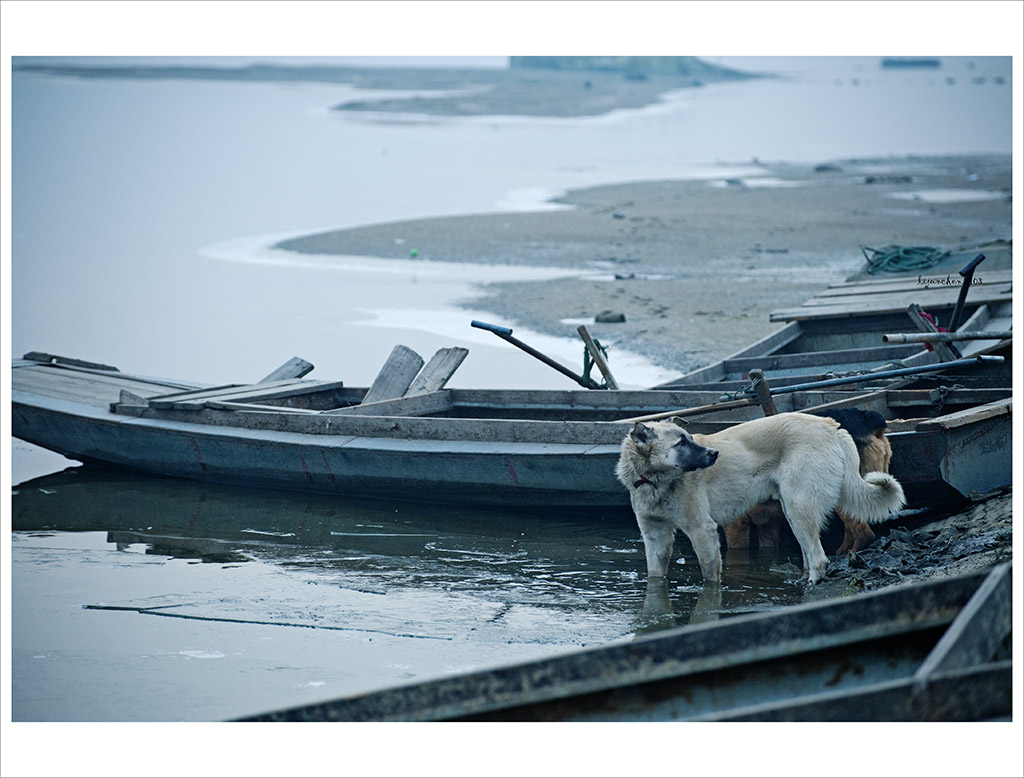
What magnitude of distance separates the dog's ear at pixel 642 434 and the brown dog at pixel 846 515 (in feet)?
4.21

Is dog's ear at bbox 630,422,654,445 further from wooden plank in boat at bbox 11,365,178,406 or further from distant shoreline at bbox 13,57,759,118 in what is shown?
distant shoreline at bbox 13,57,759,118

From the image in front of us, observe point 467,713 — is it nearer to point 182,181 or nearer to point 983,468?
point 983,468

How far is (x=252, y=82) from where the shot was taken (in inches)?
4163

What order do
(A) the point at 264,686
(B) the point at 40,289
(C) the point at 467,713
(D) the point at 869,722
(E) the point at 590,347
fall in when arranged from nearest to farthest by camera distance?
(D) the point at 869,722 → (C) the point at 467,713 → (A) the point at 264,686 → (E) the point at 590,347 → (B) the point at 40,289

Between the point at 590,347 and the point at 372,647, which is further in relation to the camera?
the point at 590,347

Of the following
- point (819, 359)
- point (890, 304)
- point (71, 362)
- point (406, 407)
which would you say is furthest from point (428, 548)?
point (890, 304)

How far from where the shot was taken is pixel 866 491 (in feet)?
22.0

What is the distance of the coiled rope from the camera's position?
46.7 feet

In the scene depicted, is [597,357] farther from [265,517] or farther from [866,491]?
[866,491]

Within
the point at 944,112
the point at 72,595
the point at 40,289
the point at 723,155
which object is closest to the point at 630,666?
the point at 72,595

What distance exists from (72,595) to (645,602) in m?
3.97

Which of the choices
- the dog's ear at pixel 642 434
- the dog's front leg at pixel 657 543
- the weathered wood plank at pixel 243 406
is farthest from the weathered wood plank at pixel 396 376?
the dog's ear at pixel 642 434

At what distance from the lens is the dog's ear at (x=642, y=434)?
6.56m

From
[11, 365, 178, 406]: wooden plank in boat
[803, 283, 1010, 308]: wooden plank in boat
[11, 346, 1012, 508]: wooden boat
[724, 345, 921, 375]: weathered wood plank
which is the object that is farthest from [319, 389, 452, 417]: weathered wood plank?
[803, 283, 1010, 308]: wooden plank in boat
